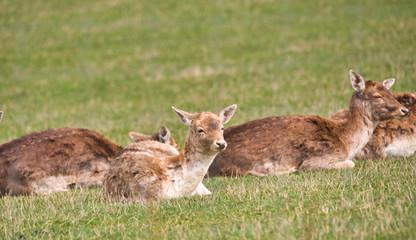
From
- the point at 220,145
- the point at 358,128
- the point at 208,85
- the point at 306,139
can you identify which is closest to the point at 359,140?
the point at 358,128

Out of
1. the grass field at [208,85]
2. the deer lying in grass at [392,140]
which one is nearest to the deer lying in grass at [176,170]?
the grass field at [208,85]

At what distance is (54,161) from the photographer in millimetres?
11938

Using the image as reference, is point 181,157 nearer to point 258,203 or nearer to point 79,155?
point 258,203

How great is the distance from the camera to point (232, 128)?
12.0m

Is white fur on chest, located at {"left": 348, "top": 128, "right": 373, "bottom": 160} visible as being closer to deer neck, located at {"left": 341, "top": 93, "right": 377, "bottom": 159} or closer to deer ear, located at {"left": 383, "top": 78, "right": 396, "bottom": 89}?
deer neck, located at {"left": 341, "top": 93, "right": 377, "bottom": 159}

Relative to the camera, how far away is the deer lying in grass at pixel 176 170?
9.03 meters

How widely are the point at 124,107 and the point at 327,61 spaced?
776 centimetres

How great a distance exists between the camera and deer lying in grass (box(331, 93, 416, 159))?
1171 centimetres

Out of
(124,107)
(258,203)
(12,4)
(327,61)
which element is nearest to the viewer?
(258,203)

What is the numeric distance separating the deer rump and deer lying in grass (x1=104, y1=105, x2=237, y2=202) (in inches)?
102

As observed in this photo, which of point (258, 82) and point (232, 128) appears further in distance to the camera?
point (258, 82)

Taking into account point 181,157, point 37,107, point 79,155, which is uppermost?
point 181,157

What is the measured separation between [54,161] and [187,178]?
3.79 meters

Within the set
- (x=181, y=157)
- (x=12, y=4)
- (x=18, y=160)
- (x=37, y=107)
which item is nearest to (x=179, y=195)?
(x=181, y=157)
